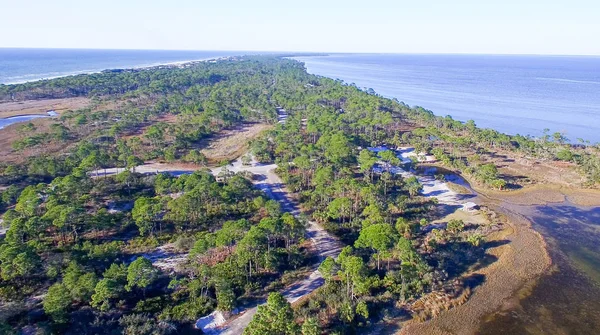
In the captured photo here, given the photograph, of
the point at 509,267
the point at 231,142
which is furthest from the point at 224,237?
the point at 231,142

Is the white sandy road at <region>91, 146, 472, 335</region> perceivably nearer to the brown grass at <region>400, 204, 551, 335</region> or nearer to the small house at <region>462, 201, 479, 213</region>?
the small house at <region>462, 201, 479, 213</region>

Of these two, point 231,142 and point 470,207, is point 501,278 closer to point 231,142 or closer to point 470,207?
point 470,207

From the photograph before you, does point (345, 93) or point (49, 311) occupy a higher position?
point (345, 93)

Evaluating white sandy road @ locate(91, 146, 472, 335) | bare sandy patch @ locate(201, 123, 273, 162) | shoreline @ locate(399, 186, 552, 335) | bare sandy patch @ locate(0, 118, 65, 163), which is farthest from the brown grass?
bare sandy patch @ locate(0, 118, 65, 163)

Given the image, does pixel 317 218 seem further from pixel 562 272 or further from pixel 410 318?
pixel 562 272

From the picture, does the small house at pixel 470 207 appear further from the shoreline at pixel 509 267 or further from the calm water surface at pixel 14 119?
the calm water surface at pixel 14 119

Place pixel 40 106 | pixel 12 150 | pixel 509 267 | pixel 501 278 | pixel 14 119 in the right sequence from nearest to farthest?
1. pixel 501 278
2. pixel 509 267
3. pixel 12 150
4. pixel 14 119
5. pixel 40 106

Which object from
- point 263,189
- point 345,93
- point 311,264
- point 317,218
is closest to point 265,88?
point 345,93
